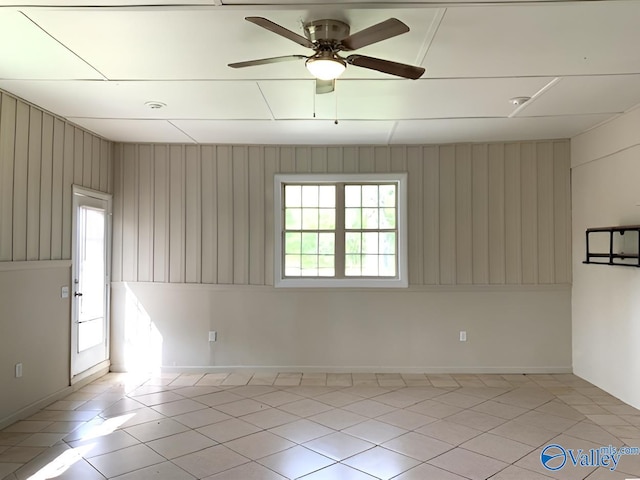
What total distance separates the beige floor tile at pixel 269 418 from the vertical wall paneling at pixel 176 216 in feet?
7.02

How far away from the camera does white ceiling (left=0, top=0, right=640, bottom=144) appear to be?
7.96 ft

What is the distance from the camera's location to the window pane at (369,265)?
5535 millimetres

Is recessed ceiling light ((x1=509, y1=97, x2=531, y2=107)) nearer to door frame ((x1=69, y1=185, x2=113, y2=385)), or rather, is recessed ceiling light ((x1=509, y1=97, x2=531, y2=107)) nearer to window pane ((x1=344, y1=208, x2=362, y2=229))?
window pane ((x1=344, y1=208, x2=362, y2=229))

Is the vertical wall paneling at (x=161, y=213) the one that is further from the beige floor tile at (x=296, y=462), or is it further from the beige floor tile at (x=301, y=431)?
the beige floor tile at (x=296, y=462)

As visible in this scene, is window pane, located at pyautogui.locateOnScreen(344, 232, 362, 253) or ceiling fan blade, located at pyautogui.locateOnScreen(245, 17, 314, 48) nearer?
ceiling fan blade, located at pyautogui.locateOnScreen(245, 17, 314, 48)

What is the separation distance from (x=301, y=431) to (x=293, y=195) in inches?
115

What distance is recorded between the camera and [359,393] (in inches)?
181

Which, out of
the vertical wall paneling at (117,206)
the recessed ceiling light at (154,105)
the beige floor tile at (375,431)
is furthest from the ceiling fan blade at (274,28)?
the vertical wall paneling at (117,206)

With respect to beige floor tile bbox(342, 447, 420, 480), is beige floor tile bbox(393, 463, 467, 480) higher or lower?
higher

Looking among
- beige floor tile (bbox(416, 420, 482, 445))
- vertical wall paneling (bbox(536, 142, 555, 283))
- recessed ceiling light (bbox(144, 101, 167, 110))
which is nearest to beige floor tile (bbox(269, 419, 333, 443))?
beige floor tile (bbox(416, 420, 482, 445))

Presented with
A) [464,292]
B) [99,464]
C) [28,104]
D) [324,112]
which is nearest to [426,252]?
[464,292]

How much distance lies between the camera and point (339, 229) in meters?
5.54

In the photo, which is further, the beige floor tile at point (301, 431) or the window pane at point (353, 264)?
the window pane at point (353, 264)

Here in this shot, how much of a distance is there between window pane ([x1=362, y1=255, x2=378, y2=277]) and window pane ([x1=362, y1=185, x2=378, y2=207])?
26.1 inches
